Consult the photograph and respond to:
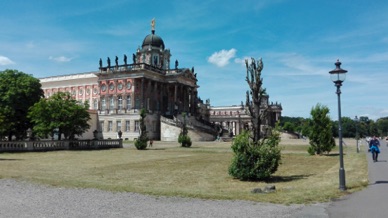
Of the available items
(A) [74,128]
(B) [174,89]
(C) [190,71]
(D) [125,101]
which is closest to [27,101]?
(A) [74,128]

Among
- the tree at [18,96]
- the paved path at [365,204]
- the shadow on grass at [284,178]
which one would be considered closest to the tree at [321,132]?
the shadow on grass at [284,178]

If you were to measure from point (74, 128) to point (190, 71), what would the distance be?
43.2m

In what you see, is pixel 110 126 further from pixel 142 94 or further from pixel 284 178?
pixel 284 178

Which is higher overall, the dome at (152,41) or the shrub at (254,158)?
the dome at (152,41)

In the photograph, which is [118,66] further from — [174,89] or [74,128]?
[74,128]

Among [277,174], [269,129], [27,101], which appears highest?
[27,101]

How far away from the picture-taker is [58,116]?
42062 mm

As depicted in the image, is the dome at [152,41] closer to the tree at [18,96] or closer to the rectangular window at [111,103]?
the rectangular window at [111,103]

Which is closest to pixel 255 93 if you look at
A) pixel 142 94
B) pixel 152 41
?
pixel 142 94

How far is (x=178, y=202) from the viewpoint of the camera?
10680mm

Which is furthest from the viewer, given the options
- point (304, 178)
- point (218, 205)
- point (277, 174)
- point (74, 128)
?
point (74, 128)

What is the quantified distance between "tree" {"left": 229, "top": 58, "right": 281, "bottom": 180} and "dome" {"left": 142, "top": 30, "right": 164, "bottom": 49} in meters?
69.5

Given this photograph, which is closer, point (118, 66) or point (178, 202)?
point (178, 202)

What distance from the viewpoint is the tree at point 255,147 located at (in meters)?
15.8
